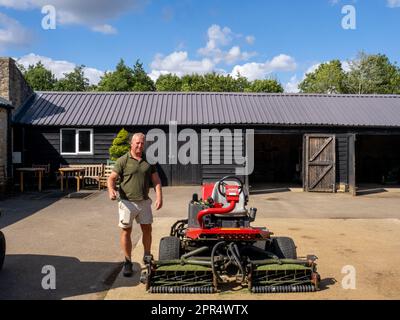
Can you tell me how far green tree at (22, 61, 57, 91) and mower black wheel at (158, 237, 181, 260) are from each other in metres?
51.3

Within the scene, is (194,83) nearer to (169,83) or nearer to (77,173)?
(169,83)

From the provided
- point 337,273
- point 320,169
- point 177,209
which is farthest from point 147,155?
point 337,273

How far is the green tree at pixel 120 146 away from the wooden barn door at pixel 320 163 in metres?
7.70

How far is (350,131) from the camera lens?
17.7 meters

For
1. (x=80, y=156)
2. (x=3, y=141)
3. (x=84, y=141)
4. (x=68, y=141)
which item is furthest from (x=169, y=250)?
(x=68, y=141)

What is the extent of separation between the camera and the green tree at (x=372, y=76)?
157 ft

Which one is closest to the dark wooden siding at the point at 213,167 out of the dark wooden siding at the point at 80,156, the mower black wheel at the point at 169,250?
the dark wooden siding at the point at 80,156

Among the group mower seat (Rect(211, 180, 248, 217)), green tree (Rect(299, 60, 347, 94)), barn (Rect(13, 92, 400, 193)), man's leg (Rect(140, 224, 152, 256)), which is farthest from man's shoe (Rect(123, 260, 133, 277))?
green tree (Rect(299, 60, 347, 94))

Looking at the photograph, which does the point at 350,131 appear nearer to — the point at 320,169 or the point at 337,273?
the point at 320,169

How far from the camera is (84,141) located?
18172mm

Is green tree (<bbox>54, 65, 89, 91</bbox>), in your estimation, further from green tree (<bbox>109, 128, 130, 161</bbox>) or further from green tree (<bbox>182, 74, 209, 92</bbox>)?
green tree (<bbox>109, 128, 130, 161</bbox>)

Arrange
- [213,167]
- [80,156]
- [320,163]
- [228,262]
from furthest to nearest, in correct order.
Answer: [80,156] < [213,167] < [320,163] < [228,262]

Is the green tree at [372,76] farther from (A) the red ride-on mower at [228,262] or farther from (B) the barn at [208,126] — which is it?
(A) the red ride-on mower at [228,262]

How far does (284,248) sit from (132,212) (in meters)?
2.33
